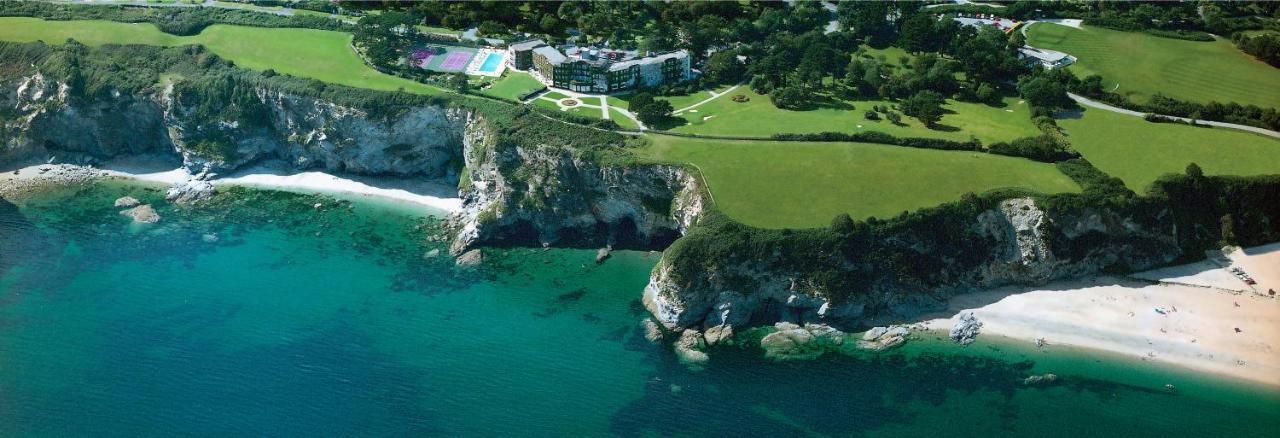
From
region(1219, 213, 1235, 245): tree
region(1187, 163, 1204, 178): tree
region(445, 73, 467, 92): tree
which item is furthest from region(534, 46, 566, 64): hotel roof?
region(1219, 213, 1235, 245): tree

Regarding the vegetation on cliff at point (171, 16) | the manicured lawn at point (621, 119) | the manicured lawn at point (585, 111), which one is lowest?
the manicured lawn at point (621, 119)

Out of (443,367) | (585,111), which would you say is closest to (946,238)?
(585,111)

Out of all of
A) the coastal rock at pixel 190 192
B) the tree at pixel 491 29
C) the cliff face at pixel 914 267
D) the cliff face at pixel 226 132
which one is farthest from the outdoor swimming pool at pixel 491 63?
the cliff face at pixel 914 267

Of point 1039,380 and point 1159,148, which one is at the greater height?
point 1159,148

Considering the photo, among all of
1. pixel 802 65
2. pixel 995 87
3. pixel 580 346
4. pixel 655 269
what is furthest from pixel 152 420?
pixel 995 87

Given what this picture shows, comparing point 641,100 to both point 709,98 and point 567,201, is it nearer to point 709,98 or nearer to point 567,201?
point 709,98

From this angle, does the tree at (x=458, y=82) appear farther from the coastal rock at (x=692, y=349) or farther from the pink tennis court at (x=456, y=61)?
the coastal rock at (x=692, y=349)
